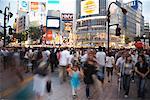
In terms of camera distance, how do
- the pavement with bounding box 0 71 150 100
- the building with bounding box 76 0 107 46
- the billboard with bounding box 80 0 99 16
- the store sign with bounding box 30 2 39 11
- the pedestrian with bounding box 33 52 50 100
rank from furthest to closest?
the building with bounding box 76 0 107 46
the store sign with bounding box 30 2 39 11
the billboard with bounding box 80 0 99 16
the pedestrian with bounding box 33 52 50 100
the pavement with bounding box 0 71 150 100

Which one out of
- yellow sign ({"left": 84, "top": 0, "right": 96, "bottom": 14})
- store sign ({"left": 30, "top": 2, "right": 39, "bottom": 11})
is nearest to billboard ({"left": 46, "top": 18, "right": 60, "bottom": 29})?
yellow sign ({"left": 84, "top": 0, "right": 96, "bottom": 14})

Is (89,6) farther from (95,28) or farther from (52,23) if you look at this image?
(95,28)

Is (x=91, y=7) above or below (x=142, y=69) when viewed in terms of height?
above

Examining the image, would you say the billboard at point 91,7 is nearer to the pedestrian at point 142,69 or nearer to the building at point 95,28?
the pedestrian at point 142,69

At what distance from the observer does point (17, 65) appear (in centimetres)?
848

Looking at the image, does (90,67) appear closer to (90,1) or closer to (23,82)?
(23,82)

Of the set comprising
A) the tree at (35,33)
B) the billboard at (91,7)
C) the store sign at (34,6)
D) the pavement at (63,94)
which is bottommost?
the pavement at (63,94)

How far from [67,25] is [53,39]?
348 inches

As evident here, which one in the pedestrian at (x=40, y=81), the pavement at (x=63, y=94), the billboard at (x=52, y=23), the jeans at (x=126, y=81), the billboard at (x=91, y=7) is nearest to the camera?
the pavement at (x=63, y=94)

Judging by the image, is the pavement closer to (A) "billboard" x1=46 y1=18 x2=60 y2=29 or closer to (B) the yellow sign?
(B) the yellow sign

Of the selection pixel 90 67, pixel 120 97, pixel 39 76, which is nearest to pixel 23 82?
pixel 39 76

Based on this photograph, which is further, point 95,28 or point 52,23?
point 95,28

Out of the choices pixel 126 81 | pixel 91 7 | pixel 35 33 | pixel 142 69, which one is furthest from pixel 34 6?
pixel 142 69

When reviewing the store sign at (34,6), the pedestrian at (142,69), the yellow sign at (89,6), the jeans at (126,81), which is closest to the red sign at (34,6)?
the store sign at (34,6)
